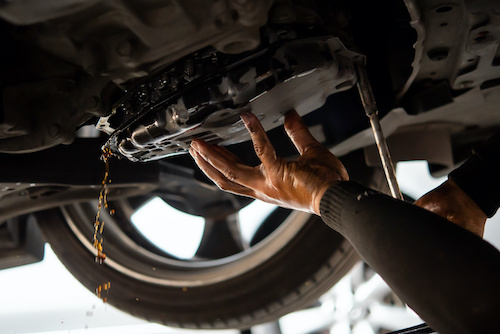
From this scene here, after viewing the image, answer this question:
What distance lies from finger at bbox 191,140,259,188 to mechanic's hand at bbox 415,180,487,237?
335 millimetres

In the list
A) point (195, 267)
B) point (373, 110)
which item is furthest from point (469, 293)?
point (195, 267)

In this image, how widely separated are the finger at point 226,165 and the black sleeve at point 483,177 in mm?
376

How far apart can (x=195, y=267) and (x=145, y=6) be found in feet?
3.46

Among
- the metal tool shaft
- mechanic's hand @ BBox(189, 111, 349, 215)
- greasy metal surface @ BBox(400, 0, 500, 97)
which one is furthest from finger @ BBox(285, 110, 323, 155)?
greasy metal surface @ BBox(400, 0, 500, 97)

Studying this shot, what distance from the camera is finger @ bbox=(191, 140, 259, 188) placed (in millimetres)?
957

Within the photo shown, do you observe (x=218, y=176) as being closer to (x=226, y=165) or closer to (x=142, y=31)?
(x=226, y=165)

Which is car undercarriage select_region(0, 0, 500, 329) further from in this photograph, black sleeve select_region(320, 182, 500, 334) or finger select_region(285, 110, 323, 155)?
black sleeve select_region(320, 182, 500, 334)

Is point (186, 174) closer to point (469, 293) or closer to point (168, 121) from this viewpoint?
point (168, 121)

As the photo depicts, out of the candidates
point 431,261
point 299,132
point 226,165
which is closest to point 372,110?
point 299,132

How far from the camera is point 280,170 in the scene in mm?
882

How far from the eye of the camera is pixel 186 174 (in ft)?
4.74

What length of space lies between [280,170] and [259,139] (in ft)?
0.22

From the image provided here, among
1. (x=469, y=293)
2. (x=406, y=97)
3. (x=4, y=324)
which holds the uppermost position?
(x=4, y=324)

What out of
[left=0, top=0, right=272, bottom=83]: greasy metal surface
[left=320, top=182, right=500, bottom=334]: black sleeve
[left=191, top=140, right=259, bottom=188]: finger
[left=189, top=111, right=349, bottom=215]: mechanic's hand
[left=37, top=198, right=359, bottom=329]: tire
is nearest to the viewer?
[left=320, top=182, right=500, bottom=334]: black sleeve
